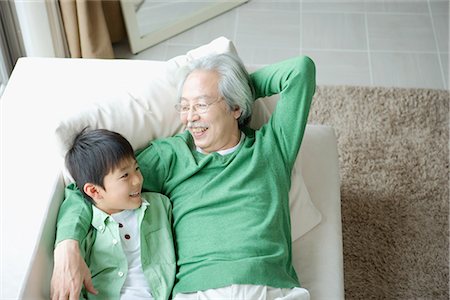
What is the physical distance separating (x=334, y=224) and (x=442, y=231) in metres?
0.75

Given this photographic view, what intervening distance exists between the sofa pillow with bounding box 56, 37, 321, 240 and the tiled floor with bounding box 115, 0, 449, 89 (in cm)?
125

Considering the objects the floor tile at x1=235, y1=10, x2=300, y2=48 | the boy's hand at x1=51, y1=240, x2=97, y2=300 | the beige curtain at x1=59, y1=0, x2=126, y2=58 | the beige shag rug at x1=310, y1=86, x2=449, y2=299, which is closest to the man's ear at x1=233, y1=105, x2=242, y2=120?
the boy's hand at x1=51, y1=240, x2=97, y2=300

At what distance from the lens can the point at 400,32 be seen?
365 cm

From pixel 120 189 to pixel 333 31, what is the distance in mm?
2105

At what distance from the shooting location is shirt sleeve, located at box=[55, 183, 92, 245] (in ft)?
6.07

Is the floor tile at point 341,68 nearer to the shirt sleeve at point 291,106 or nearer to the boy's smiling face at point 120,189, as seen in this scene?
the shirt sleeve at point 291,106

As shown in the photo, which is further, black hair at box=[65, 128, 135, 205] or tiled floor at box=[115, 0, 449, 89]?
tiled floor at box=[115, 0, 449, 89]

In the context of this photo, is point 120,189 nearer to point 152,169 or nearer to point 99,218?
point 99,218

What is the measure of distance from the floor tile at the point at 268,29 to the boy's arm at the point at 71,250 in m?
1.88

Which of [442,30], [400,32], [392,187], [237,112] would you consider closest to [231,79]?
[237,112]

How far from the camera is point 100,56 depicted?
10.8ft

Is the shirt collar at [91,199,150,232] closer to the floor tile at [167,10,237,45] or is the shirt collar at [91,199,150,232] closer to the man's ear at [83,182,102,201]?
the man's ear at [83,182,102,201]

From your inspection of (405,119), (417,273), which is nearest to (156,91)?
(417,273)

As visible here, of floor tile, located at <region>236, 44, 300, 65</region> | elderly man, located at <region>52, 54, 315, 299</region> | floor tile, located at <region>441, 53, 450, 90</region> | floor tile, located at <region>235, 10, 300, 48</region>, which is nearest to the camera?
elderly man, located at <region>52, 54, 315, 299</region>
